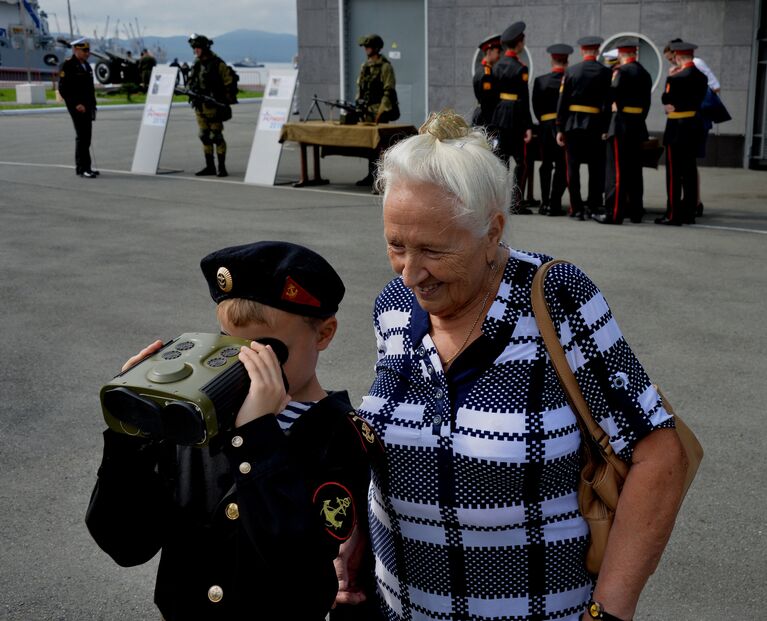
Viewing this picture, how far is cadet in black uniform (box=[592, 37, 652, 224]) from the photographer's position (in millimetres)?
10742

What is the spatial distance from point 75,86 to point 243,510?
1462 centimetres

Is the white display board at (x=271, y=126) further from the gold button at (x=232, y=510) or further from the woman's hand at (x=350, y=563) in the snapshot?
the gold button at (x=232, y=510)

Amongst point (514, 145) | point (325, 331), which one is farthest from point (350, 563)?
point (514, 145)

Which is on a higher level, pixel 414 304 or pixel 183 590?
pixel 414 304

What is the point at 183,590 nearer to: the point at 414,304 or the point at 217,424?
the point at 217,424

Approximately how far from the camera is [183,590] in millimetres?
1779

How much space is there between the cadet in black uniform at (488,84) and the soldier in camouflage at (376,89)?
1977 mm

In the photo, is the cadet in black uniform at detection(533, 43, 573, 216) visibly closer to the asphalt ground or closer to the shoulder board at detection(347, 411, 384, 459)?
the asphalt ground

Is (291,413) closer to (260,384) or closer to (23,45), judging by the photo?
(260,384)

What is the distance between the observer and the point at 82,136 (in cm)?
1505

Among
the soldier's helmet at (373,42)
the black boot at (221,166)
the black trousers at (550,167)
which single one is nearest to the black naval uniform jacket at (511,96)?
the black trousers at (550,167)

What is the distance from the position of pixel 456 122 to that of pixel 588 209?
9.59 m

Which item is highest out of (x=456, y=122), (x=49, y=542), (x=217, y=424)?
(x=456, y=122)

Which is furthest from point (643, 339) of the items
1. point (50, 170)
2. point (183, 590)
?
point (50, 170)
